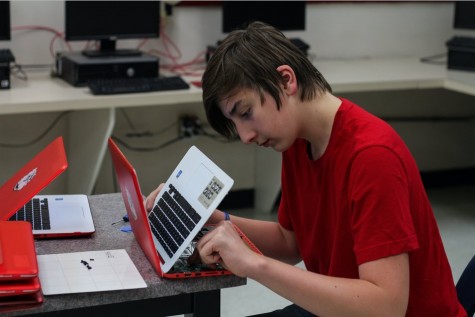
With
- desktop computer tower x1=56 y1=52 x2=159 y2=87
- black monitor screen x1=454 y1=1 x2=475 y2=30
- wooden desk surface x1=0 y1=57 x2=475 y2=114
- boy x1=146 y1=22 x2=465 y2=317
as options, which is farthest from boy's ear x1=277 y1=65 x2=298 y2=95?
black monitor screen x1=454 y1=1 x2=475 y2=30

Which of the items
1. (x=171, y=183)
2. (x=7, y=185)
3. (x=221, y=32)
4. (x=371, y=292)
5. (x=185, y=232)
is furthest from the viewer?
(x=221, y=32)

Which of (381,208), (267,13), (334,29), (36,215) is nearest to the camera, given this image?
(381,208)

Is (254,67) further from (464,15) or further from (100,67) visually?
(464,15)

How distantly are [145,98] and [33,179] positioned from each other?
5.07ft

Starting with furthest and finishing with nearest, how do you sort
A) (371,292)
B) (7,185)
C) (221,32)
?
1. (221,32)
2. (7,185)
3. (371,292)

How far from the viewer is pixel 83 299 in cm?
140

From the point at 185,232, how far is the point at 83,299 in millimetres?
219

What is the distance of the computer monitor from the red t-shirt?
1902mm

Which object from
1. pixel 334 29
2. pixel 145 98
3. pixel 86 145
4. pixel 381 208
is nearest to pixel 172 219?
pixel 381 208

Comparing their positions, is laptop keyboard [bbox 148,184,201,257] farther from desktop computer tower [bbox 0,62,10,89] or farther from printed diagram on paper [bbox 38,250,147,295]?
desktop computer tower [bbox 0,62,10,89]

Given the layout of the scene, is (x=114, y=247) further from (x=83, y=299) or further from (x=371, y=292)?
(x=371, y=292)

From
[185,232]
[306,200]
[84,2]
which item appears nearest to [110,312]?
[185,232]

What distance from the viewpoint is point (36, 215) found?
69.2 inches

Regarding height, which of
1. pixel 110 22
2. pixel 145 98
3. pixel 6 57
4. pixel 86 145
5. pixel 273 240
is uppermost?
pixel 110 22
